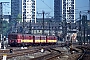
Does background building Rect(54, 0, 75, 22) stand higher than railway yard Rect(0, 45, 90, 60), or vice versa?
background building Rect(54, 0, 75, 22)

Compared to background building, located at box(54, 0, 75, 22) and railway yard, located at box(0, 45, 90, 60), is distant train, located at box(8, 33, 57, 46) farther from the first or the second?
railway yard, located at box(0, 45, 90, 60)

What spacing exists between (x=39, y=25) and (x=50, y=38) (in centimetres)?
6124

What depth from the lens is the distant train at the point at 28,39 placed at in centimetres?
6861

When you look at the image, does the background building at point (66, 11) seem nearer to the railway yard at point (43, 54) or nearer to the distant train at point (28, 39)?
the distant train at point (28, 39)

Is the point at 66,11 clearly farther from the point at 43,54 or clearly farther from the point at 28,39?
the point at 43,54

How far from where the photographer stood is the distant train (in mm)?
68613

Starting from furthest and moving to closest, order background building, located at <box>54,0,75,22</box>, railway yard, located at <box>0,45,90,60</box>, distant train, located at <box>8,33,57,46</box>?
background building, located at <box>54,0,75,22</box>
distant train, located at <box>8,33,57,46</box>
railway yard, located at <box>0,45,90,60</box>

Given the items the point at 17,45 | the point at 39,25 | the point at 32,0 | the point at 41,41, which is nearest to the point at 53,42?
the point at 41,41

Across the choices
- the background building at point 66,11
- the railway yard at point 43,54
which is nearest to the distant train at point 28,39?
the background building at point 66,11

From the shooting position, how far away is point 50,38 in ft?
287

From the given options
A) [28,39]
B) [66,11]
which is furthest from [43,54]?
[66,11]

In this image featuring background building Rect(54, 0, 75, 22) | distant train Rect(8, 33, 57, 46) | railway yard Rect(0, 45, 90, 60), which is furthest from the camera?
background building Rect(54, 0, 75, 22)

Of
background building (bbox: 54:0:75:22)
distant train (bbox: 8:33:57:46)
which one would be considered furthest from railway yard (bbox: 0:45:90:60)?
background building (bbox: 54:0:75:22)

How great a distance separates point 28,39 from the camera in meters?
73.6
